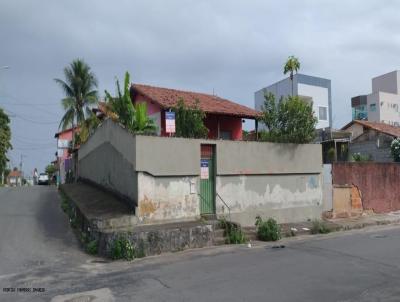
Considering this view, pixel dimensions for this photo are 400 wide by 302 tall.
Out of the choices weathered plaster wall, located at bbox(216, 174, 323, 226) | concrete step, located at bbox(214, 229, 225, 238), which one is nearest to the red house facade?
weathered plaster wall, located at bbox(216, 174, 323, 226)

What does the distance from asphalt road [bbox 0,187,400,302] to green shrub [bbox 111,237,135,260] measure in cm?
32

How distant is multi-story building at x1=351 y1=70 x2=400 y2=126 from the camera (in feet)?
197

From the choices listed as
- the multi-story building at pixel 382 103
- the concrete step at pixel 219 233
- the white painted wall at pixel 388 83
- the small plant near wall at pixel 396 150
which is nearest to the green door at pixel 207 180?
the concrete step at pixel 219 233

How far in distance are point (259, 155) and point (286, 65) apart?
18579 mm

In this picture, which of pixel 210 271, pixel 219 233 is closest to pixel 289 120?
pixel 219 233

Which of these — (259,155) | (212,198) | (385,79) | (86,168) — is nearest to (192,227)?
(212,198)

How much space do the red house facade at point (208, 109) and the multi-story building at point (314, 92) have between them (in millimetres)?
20852

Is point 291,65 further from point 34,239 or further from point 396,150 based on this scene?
point 34,239

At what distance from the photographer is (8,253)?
38.3 ft

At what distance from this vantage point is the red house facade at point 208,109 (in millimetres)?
23172

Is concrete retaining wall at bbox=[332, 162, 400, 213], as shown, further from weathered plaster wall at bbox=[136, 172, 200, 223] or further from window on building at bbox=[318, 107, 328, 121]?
window on building at bbox=[318, 107, 328, 121]

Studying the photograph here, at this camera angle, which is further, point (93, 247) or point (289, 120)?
point (289, 120)

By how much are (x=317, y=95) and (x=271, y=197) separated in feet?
110

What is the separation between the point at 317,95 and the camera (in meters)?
48.0
